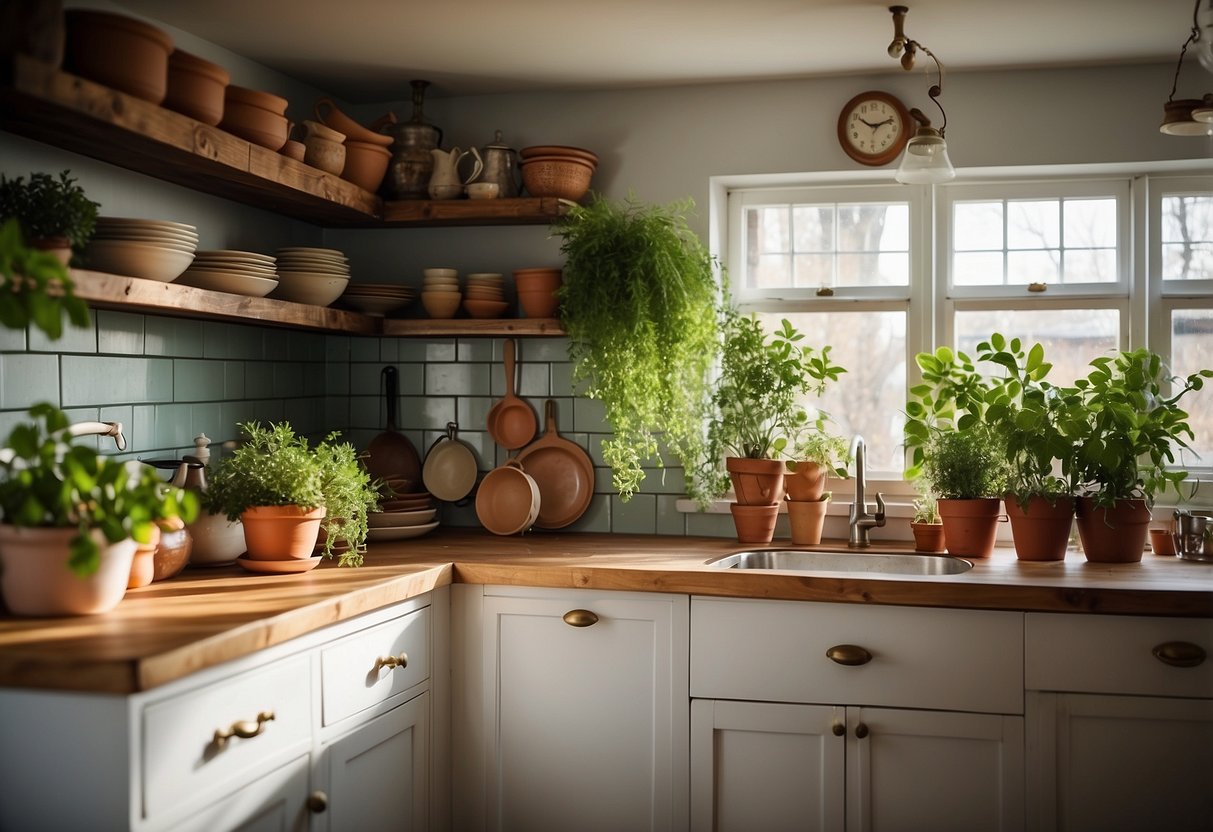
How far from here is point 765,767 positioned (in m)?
2.71

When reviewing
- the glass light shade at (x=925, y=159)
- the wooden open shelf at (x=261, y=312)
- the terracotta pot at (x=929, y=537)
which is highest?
the glass light shade at (x=925, y=159)

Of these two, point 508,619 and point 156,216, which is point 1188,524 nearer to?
point 508,619

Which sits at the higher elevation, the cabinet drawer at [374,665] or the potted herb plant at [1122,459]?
the potted herb plant at [1122,459]

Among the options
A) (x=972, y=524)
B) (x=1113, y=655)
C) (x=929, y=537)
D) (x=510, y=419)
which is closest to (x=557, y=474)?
(x=510, y=419)

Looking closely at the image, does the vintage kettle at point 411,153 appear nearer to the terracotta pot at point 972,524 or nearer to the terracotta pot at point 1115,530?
the terracotta pot at point 972,524

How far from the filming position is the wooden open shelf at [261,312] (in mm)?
2316

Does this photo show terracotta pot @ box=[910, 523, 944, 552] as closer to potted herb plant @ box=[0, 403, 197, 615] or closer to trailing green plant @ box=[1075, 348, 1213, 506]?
trailing green plant @ box=[1075, 348, 1213, 506]

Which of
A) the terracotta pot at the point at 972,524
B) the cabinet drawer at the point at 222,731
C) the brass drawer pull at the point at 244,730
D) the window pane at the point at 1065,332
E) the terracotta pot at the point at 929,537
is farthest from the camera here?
the window pane at the point at 1065,332

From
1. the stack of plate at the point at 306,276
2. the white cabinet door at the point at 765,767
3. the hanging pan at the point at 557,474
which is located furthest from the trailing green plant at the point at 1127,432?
the stack of plate at the point at 306,276

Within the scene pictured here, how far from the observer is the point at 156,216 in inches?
113

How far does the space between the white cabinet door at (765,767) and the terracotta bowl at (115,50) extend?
190 centimetres

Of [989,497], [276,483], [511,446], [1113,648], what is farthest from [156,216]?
[1113,648]

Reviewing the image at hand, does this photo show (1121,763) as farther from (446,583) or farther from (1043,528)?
(446,583)

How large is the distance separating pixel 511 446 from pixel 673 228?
35.0 inches
